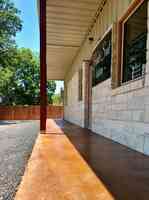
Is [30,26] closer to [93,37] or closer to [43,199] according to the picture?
[93,37]

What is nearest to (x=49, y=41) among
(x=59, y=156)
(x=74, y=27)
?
(x=74, y=27)

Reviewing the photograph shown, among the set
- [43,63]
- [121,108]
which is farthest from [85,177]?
[43,63]

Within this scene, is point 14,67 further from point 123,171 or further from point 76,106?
point 123,171

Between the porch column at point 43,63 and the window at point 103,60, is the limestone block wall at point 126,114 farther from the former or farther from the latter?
the porch column at point 43,63

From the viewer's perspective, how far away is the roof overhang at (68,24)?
15.4 feet

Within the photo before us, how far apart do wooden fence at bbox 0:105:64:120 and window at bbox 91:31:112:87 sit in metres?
13.1

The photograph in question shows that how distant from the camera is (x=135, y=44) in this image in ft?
10.1

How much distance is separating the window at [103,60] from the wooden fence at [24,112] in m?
13.1

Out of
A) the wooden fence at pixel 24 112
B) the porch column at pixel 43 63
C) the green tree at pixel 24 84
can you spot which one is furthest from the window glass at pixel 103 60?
the green tree at pixel 24 84

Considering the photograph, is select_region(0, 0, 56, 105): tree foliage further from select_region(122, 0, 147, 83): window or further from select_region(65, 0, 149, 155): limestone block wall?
select_region(122, 0, 147, 83): window

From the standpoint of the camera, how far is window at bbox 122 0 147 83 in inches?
111

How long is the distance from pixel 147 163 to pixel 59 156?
0.96m

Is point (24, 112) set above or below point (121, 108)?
below

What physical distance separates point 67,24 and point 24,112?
14.2 meters
